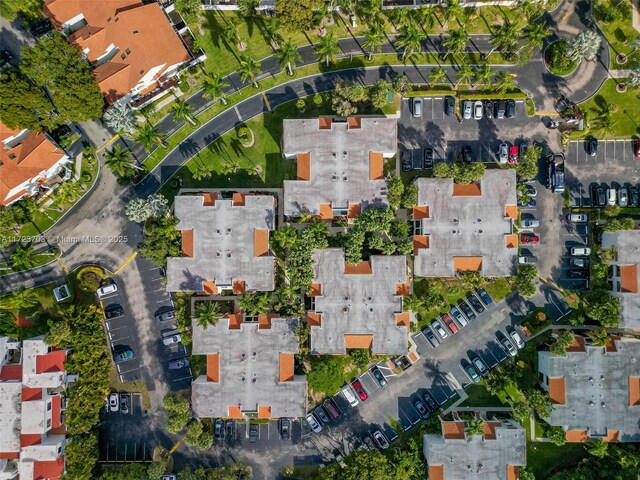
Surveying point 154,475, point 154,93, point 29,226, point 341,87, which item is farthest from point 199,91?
point 154,475

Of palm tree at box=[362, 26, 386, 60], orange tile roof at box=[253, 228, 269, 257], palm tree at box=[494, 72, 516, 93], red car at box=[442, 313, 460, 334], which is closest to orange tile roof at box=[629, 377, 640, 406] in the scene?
red car at box=[442, 313, 460, 334]

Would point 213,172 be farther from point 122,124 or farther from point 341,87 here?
point 341,87

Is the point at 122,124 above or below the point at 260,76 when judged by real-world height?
below

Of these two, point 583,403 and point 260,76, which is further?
point 260,76

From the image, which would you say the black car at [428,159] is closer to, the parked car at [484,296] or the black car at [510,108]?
the black car at [510,108]

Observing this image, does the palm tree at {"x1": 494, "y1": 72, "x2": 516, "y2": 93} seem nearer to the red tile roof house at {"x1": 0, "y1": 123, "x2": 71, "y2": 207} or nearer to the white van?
the white van

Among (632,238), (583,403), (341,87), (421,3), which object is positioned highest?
(421,3)
